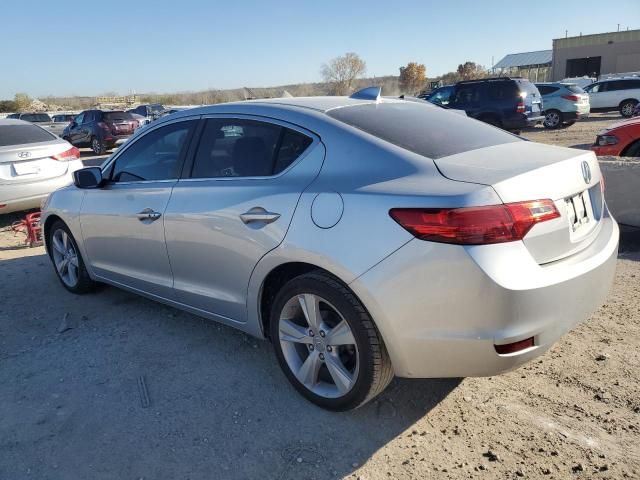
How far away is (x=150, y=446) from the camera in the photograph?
272 centimetres

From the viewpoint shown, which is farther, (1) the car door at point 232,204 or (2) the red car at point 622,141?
(2) the red car at point 622,141

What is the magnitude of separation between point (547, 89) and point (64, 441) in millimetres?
→ 21087

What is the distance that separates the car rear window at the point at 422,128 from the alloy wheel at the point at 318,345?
3.16ft

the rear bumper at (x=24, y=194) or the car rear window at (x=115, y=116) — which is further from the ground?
the car rear window at (x=115, y=116)

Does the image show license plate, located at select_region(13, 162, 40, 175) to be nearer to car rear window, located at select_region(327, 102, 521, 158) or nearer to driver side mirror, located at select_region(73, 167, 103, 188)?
driver side mirror, located at select_region(73, 167, 103, 188)

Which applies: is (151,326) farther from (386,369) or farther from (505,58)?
(505,58)

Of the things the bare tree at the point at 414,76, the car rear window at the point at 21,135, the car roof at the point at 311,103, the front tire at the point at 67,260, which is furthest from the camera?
the bare tree at the point at 414,76

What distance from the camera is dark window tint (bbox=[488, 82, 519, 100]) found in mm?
16236

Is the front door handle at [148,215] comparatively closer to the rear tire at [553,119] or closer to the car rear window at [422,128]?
the car rear window at [422,128]

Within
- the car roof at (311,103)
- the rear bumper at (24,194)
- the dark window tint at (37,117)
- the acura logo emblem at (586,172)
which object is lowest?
the rear bumper at (24,194)

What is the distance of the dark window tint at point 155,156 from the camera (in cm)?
371

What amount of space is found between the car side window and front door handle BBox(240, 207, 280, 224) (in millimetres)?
242

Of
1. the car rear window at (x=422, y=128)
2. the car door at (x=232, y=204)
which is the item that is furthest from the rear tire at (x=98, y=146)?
the car rear window at (x=422, y=128)

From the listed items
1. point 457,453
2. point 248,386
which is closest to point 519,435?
point 457,453
